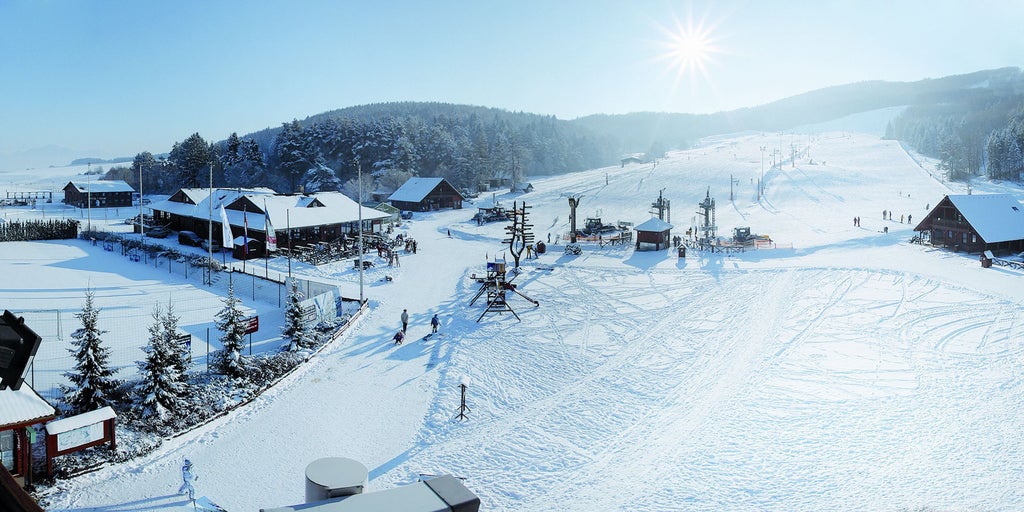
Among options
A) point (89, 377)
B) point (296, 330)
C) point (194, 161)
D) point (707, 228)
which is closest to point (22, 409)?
point (89, 377)

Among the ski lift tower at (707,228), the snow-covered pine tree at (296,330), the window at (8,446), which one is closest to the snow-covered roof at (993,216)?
the ski lift tower at (707,228)

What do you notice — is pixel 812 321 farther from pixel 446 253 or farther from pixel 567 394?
pixel 446 253

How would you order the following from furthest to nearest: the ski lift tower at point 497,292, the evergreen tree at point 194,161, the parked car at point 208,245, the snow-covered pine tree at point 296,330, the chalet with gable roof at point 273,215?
the evergreen tree at point 194,161 < the parked car at point 208,245 < the chalet with gable roof at point 273,215 < the ski lift tower at point 497,292 < the snow-covered pine tree at point 296,330

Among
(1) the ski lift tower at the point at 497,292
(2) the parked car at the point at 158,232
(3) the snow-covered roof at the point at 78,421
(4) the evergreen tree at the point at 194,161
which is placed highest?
(4) the evergreen tree at the point at 194,161

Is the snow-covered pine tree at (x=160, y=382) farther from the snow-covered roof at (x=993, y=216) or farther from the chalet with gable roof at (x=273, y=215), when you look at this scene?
the snow-covered roof at (x=993, y=216)

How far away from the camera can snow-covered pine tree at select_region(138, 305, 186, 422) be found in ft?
53.0

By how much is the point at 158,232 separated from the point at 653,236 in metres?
38.2

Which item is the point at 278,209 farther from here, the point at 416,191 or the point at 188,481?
the point at 188,481

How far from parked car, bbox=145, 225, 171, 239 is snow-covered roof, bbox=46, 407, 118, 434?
40.5 m

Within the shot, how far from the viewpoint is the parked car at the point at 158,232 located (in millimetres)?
49938

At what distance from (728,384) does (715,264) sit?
21.0m

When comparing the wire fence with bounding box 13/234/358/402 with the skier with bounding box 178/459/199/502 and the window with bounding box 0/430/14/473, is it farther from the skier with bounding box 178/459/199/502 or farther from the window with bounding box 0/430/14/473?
the skier with bounding box 178/459/199/502

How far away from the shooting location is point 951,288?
3097cm

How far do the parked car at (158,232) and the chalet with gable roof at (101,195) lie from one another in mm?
27860
